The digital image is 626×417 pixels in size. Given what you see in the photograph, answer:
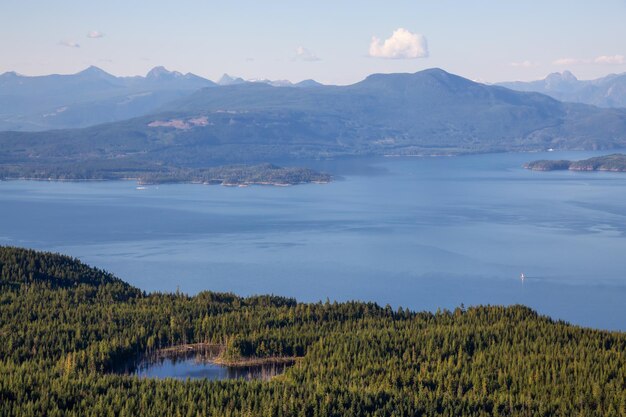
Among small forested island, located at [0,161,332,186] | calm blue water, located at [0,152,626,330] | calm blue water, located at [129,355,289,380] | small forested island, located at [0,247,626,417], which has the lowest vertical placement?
calm blue water, located at [0,152,626,330]

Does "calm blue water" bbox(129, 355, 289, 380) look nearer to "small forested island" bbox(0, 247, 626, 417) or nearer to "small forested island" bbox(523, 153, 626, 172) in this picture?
"small forested island" bbox(0, 247, 626, 417)

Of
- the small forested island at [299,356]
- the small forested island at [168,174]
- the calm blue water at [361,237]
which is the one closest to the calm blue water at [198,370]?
the small forested island at [299,356]

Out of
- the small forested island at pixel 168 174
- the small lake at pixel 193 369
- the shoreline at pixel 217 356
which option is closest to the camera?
the small lake at pixel 193 369

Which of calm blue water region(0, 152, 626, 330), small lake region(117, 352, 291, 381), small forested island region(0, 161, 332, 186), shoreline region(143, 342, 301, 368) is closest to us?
small lake region(117, 352, 291, 381)

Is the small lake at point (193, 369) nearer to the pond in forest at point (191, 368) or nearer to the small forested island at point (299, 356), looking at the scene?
the pond in forest at point (191, 368)

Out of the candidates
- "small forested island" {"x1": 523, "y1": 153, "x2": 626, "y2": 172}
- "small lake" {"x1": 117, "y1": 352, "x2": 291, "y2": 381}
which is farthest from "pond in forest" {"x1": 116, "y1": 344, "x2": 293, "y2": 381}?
"small forested island" {"x1": 523, "y1": 153, "x2": 626, "y2": 172}

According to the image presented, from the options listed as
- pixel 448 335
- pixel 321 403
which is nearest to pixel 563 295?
pixel 448 335

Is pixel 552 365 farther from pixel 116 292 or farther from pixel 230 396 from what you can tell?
pixel 116 292
